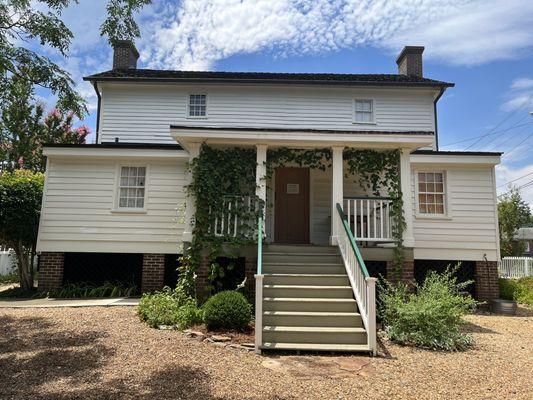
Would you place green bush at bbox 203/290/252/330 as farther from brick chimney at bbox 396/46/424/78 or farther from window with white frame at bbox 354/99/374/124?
brick chimney at bbox 396/46/424/78

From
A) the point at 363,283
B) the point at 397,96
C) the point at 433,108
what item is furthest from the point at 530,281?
the point at 363,283

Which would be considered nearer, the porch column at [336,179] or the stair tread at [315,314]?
the stair tread at [315,314]

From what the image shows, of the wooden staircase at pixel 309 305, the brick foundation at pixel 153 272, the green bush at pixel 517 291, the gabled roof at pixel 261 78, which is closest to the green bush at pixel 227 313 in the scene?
the wooden staircase at pixel 309 305

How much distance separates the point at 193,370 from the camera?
4988mm

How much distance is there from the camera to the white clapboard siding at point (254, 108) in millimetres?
13969

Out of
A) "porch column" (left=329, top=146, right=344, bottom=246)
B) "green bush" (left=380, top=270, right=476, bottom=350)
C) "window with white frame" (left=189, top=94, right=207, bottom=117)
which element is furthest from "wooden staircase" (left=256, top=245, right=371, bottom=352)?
"window with white frame" (left=189, top=94, right=207, bottom=117)

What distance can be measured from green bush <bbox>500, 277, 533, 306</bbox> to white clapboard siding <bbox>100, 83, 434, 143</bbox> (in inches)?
228

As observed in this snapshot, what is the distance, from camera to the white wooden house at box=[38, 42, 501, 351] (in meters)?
7.14

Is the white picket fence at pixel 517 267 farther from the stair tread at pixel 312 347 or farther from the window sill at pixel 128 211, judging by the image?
the window sill at pixel 128 211

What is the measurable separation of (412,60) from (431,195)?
23.0 feet

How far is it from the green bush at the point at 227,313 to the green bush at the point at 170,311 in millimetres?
547

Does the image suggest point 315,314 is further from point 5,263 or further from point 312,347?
point 5,263

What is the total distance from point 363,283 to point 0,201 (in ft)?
33.0

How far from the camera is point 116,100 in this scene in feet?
46.4
